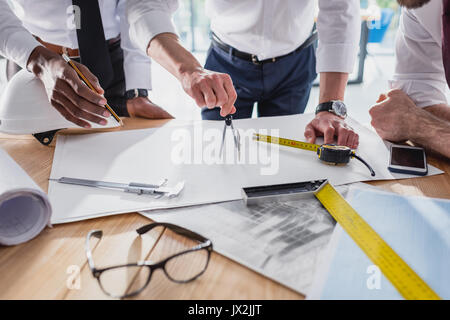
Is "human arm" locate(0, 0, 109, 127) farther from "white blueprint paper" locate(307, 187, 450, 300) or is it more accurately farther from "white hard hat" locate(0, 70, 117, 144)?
"white blueprint paper" locate(307, 187, 450, 300)

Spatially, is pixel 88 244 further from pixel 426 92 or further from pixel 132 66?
pixel 426 92

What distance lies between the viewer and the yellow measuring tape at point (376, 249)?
0.47 m

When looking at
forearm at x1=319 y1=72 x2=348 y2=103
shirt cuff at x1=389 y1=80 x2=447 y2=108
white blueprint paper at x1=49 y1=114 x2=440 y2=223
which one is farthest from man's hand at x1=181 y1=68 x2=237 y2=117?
shirt cuff at x1=389 y1=80 x2=447 y2=108

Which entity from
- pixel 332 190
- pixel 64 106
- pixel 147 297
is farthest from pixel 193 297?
pixel 64 106

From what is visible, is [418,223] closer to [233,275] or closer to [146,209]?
[233,275]

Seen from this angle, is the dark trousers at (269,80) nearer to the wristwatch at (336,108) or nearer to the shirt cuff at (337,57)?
the shirt cuff at (337,57)

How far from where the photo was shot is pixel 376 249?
542 millimetres

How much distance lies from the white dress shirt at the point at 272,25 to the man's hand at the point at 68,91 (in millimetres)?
296

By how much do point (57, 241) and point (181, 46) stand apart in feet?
2.39

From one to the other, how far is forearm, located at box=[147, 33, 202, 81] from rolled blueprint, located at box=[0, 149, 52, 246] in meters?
0.53

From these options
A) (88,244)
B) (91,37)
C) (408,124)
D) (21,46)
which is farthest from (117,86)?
(408,124)

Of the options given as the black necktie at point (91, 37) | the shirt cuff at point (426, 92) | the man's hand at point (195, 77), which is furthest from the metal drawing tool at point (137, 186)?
the shirt cuff at point (426, 92)

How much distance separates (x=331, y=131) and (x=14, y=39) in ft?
3.52

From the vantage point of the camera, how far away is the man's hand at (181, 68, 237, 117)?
0.86 meters
